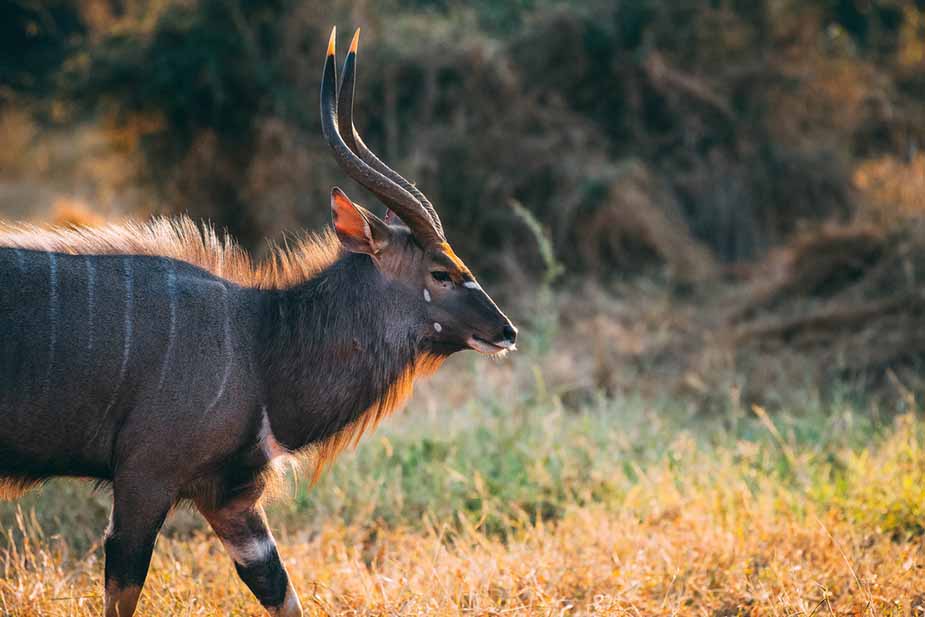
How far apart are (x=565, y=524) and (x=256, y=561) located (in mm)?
1498

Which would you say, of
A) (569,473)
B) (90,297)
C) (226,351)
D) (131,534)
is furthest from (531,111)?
(131,534)

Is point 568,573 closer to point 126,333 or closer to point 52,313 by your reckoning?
point 126,333

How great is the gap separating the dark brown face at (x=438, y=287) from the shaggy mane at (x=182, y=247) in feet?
0.73

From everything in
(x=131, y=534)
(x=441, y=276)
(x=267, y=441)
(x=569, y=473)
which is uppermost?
(x=441, y=276)

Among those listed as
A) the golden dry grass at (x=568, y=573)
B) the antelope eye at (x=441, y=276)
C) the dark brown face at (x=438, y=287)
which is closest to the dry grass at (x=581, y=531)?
the golden dry grass at (x=568, y=573)

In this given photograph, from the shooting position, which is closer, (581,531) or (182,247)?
(182,247)

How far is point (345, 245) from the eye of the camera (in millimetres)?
3641

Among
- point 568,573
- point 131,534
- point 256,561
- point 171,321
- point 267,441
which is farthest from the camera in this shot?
point 568,573

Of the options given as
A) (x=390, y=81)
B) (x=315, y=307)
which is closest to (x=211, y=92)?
(x=390, y=81)

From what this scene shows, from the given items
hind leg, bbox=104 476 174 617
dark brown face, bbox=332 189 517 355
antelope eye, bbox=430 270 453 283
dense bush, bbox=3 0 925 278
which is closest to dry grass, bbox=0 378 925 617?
hind leg, bbox=104 476 174 617

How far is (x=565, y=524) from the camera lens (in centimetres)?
445

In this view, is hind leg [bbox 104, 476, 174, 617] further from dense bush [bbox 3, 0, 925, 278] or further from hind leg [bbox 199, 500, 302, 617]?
dense bush [bbox 3, 0, 925, 278]

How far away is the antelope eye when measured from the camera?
12.0 feet

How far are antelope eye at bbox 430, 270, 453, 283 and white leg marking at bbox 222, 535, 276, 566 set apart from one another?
1.11 metres
